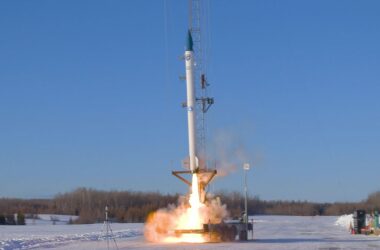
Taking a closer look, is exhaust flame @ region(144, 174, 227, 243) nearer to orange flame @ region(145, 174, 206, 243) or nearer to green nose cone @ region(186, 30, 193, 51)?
orange flame @ region(145, 174, 206, 243)

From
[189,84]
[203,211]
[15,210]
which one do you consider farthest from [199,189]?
[15,210]

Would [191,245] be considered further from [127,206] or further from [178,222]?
[127,206]

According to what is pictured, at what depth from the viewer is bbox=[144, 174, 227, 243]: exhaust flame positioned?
1257 inches

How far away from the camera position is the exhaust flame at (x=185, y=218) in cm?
3194

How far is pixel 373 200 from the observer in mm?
107312

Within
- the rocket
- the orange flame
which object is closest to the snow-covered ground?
the orange flame

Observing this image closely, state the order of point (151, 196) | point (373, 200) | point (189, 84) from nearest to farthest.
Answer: point (189, 84) < point (151, 196) < point (373, 200)

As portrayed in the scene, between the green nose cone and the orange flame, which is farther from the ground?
the green nose cone

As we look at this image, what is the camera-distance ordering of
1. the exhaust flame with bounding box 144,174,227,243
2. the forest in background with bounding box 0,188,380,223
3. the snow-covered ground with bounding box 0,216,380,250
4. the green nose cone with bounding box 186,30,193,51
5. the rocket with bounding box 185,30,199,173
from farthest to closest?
the forest in background with bounding box 0,188,380,223 < the green nose cone with bounding box 186,30,193,51 < the rocket with bounding box 185,30,199,173 < the exhaust flame with bounding box 144,174,227,243 < the snow-covered ground with bounding box 0,216,380,250

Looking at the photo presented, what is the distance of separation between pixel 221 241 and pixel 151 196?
66.9 metres

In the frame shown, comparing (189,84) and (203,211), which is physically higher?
(189,84)

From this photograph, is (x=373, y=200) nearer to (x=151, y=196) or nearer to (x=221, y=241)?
(x=151, y=196)

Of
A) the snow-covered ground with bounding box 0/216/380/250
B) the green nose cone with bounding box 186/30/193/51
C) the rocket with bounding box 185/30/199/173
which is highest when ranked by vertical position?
the green nose cone with bounding box 186/30/193/51

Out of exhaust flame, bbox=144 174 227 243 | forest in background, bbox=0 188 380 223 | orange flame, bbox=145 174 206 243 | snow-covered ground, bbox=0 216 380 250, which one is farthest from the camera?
forest in background, bbox=0 188 380 223
